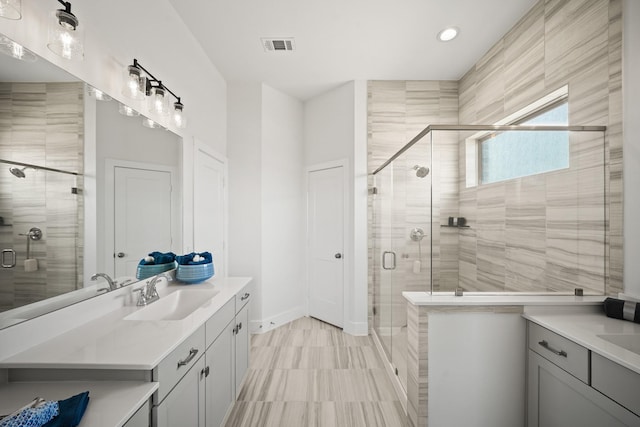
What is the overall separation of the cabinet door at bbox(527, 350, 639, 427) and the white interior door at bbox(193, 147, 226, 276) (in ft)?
8.47

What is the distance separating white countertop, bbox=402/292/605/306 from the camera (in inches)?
62.7

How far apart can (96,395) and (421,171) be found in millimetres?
1926

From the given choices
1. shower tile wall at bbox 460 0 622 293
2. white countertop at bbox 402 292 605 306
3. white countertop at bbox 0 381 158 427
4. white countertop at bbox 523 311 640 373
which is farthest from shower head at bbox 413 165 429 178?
white countertop at bbox 0 381 158 427

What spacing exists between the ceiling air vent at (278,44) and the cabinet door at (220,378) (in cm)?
247

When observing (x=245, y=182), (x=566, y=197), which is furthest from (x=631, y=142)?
(x=245, y=182)

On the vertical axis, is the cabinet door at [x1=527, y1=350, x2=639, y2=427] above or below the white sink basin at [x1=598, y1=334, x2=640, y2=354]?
below

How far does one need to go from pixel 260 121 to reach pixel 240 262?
1709mm

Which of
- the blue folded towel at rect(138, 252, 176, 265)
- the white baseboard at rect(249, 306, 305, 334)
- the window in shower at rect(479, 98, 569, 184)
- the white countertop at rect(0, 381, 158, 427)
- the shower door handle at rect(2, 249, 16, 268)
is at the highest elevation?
the window in shower at rect(479, 98, 569, 184)

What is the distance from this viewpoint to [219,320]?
1.59 meters

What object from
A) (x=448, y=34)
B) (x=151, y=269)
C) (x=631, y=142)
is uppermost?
(x=448, y=34)

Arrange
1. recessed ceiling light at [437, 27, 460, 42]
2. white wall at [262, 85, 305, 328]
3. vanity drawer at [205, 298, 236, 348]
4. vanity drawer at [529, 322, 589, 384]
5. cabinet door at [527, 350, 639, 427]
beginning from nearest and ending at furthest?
cabinet door at [527, 350, 639, 427], vanity drawer at [529, 322, 589, 384], vanity drawer at [205, 298, 236, 348], recessed ceiling light at [437, 27, 460, 42], white wall at [262, 85, 305, 328]

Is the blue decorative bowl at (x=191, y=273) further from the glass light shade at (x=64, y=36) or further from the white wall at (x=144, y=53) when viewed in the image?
the glass light shade at (x=64, y=36)

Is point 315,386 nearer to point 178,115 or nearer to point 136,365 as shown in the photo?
point 136,365

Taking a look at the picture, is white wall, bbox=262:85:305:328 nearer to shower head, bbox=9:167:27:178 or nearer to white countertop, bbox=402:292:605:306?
white countertop, bbox=402:292:605:306
